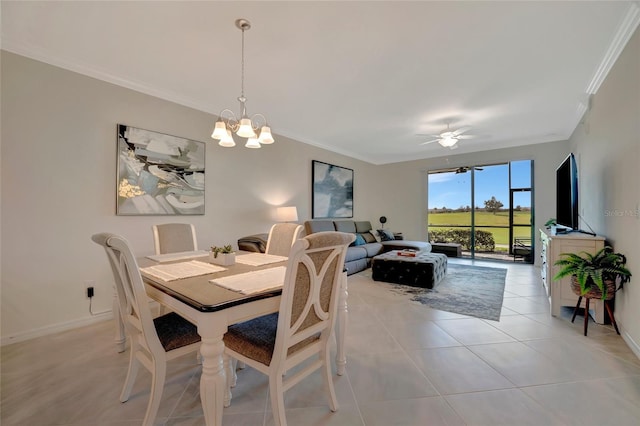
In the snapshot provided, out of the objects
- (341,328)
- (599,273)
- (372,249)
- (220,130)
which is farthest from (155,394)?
(372,249)

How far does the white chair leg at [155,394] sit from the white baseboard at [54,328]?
185 cm

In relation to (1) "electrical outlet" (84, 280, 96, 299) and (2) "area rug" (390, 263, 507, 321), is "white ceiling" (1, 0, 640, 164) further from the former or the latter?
(2) "area rug" (390, 263, 507, 321)

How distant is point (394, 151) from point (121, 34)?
5415 mm

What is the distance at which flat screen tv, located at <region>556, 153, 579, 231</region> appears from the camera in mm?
2861

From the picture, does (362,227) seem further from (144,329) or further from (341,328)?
(144,329)

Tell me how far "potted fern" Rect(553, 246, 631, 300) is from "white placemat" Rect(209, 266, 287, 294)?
2566mm

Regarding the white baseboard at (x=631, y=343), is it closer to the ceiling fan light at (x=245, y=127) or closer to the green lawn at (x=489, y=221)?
the ceiling fan light at (x=245, y=127)

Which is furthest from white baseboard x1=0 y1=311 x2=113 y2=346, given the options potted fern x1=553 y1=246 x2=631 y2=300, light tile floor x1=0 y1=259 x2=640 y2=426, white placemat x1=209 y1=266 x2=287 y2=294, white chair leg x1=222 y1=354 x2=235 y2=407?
potted fern x1=553 y1=246 x2=631 y2=300

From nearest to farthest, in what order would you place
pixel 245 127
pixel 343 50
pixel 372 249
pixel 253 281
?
pixel 253 281 < pixel 245 127 < pixel 343 50 < pixel 372 249

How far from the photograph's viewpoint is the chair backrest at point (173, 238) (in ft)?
7.65

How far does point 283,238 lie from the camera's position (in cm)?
241

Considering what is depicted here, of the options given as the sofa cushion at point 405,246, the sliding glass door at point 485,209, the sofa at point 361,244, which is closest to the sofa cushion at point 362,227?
the sofa at point 361,244

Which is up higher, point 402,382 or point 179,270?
point 179,270

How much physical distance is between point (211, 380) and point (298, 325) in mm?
427
